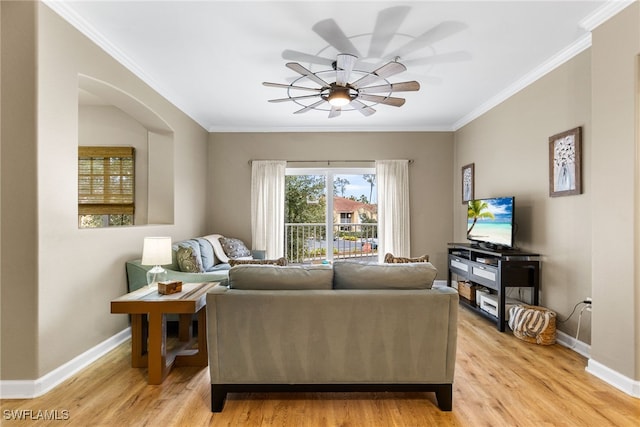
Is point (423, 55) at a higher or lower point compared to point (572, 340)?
higher

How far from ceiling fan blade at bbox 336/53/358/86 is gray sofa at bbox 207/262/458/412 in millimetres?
1775

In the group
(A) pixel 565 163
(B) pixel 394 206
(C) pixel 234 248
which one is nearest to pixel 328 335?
(A) pixel 565 163

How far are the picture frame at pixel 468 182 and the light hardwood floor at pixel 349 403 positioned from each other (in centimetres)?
288

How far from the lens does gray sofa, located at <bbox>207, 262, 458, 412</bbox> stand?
2.05 metres

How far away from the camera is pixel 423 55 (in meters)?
3.17

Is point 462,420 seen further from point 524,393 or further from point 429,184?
point 429,184

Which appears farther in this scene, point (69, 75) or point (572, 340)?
point (572, 340)

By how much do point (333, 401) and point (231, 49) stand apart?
9.97 ft

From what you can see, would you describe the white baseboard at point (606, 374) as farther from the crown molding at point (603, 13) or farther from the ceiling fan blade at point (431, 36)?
the ceiling fan blade at point (431, 36)

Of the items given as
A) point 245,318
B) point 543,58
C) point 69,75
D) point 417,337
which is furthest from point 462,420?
point 69,75

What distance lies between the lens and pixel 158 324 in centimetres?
245

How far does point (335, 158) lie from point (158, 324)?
13.3 ft

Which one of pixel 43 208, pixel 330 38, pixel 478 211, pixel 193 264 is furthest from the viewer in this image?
pixel 478 211

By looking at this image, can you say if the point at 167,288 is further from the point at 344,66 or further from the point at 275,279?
the point at 344,66
